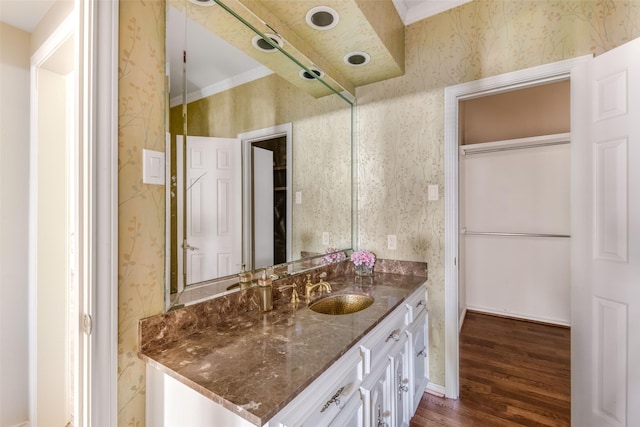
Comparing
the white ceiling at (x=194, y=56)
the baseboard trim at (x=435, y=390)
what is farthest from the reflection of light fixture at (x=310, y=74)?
the baseboard trim at (x=435, y=390)

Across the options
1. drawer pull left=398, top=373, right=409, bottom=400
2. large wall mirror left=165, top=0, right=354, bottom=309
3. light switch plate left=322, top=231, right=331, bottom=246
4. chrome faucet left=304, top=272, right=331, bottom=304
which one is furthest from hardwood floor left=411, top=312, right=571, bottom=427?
large wall mirror left=165, top=0, right=354, bottom=309

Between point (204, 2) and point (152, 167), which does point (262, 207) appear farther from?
point (204, 2)

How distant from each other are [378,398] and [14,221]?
2090 millimetres

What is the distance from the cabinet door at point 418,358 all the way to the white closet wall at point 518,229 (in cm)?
192

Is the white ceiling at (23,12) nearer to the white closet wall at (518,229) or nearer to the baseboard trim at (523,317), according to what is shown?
the white closet wall at (518,229)

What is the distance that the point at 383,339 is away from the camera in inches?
50.4

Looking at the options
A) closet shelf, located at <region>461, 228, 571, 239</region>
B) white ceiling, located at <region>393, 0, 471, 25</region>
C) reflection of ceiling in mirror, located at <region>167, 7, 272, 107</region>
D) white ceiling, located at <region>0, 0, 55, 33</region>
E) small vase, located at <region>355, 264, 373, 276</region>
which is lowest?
small vase, located at <region>355, 264, 373, 276</region>

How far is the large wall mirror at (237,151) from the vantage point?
106 centimetres

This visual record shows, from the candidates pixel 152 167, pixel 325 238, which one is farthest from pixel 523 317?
pixel 152 167

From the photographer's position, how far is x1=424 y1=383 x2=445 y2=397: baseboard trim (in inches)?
76.5

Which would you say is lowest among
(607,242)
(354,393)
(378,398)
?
(378,398)

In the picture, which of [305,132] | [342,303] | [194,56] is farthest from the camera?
[305,132]

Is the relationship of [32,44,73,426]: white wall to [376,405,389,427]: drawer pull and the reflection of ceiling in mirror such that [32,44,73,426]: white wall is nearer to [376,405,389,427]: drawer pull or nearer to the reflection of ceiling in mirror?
the reflection of ceiling in mirror

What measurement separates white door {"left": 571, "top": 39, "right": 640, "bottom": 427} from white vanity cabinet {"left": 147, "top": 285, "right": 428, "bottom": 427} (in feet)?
3.03
